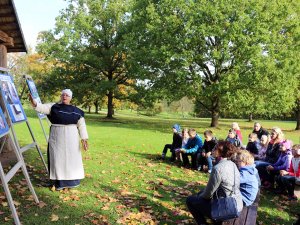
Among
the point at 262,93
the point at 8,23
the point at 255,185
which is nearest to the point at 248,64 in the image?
the point at 262,93

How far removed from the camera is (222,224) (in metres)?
4.90

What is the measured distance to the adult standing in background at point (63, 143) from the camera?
7.05 metres

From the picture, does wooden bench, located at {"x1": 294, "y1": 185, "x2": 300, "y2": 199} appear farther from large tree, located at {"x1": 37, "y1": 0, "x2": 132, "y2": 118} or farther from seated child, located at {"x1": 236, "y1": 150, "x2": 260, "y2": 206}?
large tree, located at {"x1": 37, "y1": 0, "x2": 132, "y2": 118}

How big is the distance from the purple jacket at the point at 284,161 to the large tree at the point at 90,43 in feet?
88.2

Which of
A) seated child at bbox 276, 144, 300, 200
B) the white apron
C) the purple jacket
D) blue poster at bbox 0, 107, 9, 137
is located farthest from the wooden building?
seated child at bbox 276, 144, 300, 200

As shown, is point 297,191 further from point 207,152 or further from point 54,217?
point 54,217

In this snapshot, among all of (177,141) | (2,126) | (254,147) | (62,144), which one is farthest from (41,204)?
(254,147)

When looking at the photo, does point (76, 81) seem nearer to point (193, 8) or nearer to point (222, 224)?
point (193, 8)

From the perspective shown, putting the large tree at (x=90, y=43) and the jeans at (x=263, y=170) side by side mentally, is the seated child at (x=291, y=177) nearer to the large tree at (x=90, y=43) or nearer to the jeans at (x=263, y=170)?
the jeans at (x=263, y=170)

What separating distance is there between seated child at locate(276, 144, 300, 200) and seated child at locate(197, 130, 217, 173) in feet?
7.47

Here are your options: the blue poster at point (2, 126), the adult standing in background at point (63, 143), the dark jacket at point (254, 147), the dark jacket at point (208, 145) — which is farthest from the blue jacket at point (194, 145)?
the blue poster at point (2, 126)

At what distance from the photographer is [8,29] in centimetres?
1038

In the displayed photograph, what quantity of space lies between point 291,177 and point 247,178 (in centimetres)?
303

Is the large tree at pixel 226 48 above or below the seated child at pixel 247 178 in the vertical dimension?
above
